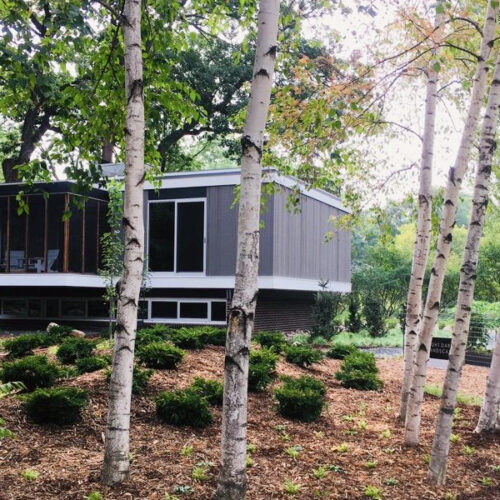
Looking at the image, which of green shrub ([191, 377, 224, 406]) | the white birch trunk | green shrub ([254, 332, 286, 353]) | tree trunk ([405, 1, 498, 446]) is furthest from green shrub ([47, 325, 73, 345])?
the white birch trunk

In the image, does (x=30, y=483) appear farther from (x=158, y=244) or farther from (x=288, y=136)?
(x=158, y=244)

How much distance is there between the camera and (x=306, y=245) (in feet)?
56.7

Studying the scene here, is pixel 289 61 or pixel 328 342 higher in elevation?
pixel 289 61

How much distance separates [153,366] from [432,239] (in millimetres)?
4121

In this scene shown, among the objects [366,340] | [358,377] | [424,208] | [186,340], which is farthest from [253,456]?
[366,340]

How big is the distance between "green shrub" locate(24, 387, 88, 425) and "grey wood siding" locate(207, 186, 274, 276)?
32.7 ft

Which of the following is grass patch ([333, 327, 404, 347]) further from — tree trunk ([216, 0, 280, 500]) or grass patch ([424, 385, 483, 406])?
tree trunk ([216, 0, 280, 500])

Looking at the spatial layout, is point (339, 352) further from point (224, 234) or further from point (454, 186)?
point (454, 186)

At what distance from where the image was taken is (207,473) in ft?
14.5

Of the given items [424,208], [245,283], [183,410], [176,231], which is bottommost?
[183,410]

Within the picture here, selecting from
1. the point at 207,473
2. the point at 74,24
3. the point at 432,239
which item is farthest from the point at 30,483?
the point at 432,239

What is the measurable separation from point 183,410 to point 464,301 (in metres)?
2.73

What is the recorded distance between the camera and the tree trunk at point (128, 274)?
3889 millimetres

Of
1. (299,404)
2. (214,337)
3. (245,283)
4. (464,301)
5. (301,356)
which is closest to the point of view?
(245,283)
